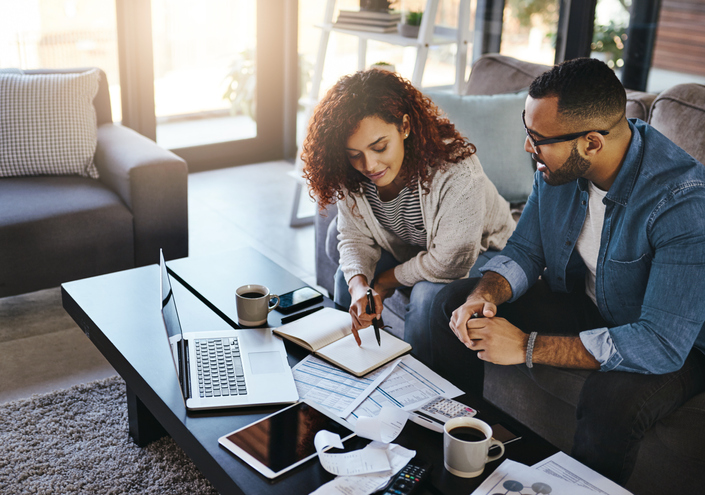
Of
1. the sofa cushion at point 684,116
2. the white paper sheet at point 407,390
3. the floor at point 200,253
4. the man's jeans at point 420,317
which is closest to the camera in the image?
the white paper sheet at point 407,390

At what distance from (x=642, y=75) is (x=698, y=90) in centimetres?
139

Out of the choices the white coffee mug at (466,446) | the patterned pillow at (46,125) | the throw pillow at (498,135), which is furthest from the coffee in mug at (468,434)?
the patterned pillow at (46,125)

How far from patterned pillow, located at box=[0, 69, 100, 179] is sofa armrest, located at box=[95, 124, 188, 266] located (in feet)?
0.33

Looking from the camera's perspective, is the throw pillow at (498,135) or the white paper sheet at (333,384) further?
the throw pillow at (498,135)

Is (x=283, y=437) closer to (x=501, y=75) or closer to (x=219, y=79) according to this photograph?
(x=501, y=75)

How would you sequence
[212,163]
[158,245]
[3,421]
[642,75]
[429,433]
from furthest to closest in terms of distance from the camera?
1. [212,163]
2. [642,75]
3. [158,245]
4. [3,421]
5. [429,433]

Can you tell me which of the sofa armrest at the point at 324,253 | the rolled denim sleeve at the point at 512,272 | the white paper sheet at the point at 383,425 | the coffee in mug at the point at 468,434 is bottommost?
the sofa armrest at the point at 324,253

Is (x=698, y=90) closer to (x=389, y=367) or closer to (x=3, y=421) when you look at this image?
(x=389, y=367)

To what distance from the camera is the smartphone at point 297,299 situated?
1.66 meters

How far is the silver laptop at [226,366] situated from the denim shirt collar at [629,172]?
30.6 inches

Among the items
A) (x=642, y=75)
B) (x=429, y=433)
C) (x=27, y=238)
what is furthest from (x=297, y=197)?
(x=429, y=433)

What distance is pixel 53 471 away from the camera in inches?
62.7

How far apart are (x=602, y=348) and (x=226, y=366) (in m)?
0.76

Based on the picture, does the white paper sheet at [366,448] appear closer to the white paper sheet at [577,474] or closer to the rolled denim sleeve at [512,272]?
the white paper sheet at [577,474]
